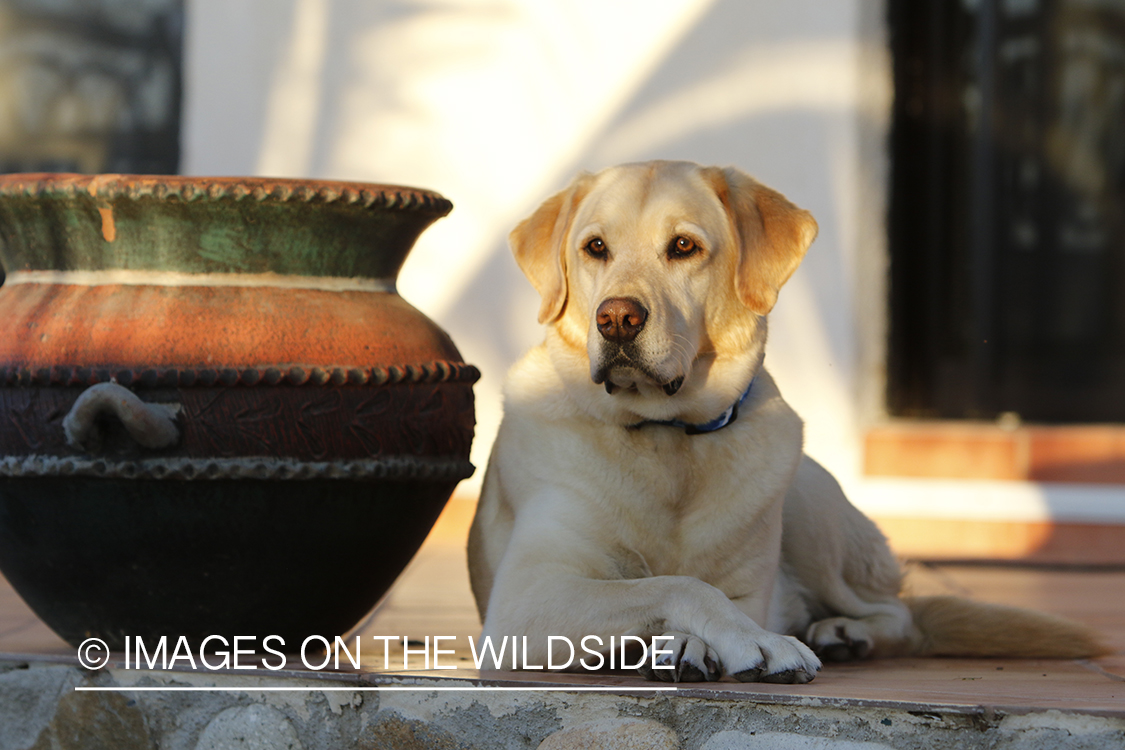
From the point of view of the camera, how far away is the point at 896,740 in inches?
74.4

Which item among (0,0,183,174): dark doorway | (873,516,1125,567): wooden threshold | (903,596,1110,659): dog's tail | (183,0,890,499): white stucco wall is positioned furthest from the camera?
(0,0,183,174): dark doorway

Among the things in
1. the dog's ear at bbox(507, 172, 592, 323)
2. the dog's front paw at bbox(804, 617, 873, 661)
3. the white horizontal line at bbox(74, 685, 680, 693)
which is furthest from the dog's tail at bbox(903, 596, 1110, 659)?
the dog's ear at bbox(507, 172, 592, 323)

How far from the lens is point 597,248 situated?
8.25 ft

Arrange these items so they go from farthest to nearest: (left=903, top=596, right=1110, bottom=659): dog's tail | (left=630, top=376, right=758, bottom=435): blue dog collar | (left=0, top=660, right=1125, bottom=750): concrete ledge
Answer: (left=903, top=596, right=1110, bottom=659): dog's tail < (left=630, top=376, right=758, bottom=435): blue dog collar < (left=0, top=660, right=1125, bottom=750): concrete ledge

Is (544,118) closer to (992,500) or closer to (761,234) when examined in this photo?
(992,500)

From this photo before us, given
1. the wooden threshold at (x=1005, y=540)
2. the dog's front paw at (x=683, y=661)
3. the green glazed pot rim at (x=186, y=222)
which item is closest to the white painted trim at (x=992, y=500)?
the wooden threshold at (x=1005, y=540)

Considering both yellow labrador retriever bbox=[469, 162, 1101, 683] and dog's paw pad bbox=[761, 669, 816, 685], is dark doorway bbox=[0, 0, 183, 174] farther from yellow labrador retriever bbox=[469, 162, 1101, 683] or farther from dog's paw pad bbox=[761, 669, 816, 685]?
dog's paw pad bbox=[761, 669, 816, 685]

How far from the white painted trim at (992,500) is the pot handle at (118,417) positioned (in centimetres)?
312

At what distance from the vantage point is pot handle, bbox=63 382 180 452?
2137 mm

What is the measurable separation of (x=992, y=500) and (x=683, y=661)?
9.77 ft

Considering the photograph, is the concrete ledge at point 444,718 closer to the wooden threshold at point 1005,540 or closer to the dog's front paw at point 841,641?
the dog's front paw at point 841,641

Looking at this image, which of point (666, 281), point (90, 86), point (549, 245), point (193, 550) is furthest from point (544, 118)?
point (193, 550)

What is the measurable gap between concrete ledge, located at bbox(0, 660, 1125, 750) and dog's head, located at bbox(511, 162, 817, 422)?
2.11 ft

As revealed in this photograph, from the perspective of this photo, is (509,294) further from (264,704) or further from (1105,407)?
(264,704)
